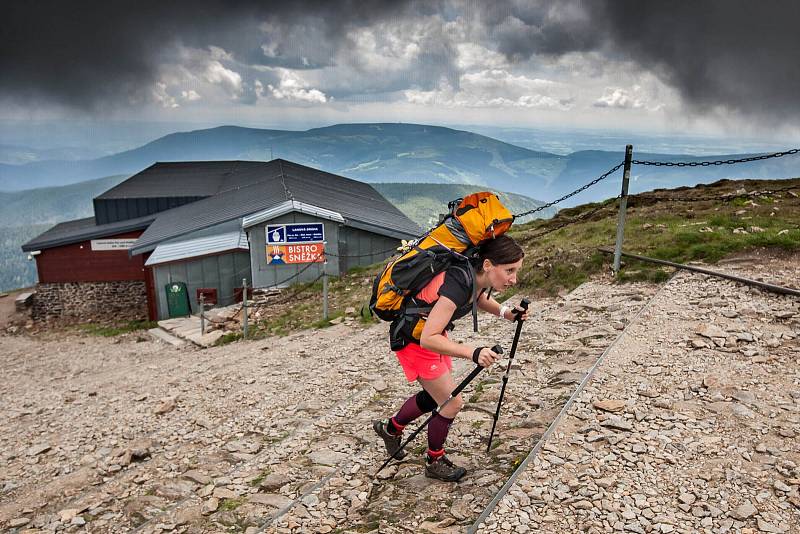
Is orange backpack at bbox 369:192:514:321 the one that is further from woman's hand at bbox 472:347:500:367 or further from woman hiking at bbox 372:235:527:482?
woman's hand at bbox 472:347:500:367

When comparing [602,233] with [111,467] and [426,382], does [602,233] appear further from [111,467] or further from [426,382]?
[111,467]

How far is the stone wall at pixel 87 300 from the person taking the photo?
28.0m

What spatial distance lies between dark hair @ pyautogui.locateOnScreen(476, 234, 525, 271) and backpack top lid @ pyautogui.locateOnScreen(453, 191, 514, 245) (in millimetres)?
55

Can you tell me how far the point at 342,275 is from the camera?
20.4 meters

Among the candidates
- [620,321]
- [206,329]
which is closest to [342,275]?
[206,329]

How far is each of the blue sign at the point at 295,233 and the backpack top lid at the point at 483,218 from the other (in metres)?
17.0

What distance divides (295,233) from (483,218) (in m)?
17.2

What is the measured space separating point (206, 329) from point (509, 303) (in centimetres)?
1157

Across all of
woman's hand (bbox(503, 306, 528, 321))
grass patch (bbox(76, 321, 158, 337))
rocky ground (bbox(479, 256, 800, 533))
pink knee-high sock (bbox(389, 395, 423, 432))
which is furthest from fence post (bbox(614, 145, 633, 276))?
grass patch (bbox(76, 321, 158, 337))

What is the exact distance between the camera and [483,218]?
369 cm

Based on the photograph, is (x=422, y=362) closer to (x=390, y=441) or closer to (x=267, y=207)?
(x=390, y=441)

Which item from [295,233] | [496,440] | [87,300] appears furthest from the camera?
[87,300]

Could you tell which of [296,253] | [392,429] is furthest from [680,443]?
[296,253]

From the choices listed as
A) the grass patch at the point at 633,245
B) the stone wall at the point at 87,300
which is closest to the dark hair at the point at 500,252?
the grass patch at the point at 633,245
